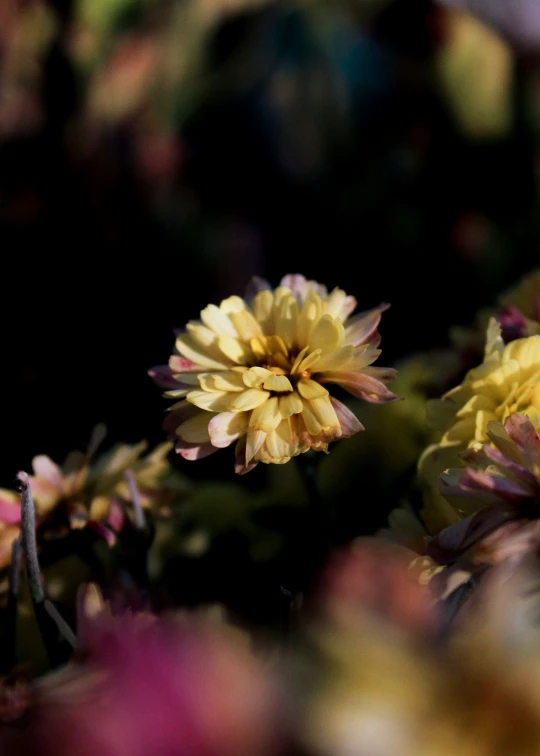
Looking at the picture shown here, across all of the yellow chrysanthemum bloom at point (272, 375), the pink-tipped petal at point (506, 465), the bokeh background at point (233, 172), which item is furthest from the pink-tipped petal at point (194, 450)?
the bokeh background at point (233, 172)

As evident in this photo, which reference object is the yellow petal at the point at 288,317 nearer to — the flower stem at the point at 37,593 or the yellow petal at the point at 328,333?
the yellow petal at the point at 328,333

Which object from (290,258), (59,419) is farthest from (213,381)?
(290,258)

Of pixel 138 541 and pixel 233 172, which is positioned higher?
pixel 233 172

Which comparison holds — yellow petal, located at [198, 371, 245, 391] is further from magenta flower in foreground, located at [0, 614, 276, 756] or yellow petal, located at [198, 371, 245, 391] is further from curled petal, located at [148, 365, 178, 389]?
magenta flower in foreground, located at [0, 614, 276, 756]

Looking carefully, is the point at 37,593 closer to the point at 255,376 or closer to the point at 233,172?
the point at 255,376

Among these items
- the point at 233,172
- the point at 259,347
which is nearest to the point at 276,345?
the point at 259,347

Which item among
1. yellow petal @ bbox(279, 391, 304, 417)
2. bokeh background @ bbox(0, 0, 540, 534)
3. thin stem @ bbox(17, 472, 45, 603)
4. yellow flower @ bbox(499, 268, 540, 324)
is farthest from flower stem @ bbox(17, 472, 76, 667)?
bokeh background @ bbox(0, 0, 540, 534)
